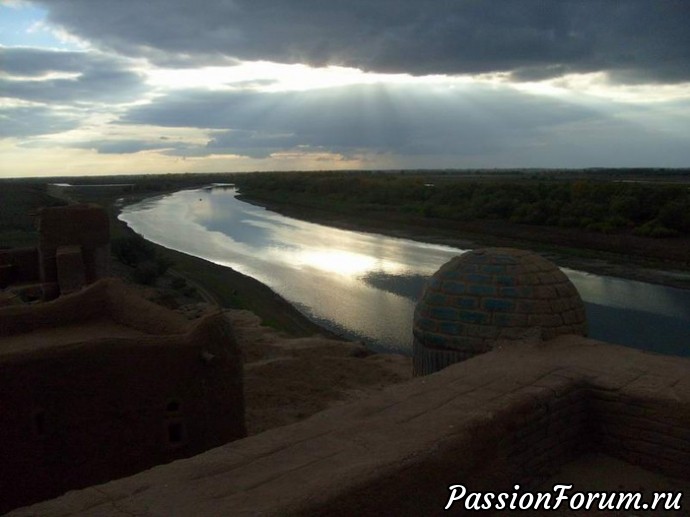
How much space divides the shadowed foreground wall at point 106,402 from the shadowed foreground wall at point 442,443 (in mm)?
3207

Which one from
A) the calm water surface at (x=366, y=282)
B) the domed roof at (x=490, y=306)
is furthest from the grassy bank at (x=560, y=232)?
the domed roof at (x=490, y=306)

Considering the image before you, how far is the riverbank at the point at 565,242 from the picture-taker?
84.1 ft

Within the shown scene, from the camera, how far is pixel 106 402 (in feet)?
20.7

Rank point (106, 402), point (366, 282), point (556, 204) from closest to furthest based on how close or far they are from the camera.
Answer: point (106, 402) → point (366, 282) → point (556, 204)

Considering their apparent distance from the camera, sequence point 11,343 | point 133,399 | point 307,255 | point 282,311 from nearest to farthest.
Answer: point 133,399
point 11,343
point 282,311
point 307,255

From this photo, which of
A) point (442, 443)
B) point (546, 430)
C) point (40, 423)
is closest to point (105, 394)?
point (40, 423)

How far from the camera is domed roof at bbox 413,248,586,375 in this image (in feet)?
18.1

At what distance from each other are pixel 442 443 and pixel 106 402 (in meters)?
4.10

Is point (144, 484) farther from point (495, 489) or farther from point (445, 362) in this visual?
point (445, 362)

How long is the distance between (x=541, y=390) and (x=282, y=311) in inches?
628

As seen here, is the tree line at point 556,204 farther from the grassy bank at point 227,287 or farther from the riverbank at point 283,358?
the riverbank at point 283,358

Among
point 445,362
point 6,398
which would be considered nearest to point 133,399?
point 6,398

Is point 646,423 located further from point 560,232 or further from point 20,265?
point 560,232

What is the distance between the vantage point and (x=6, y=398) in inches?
231
